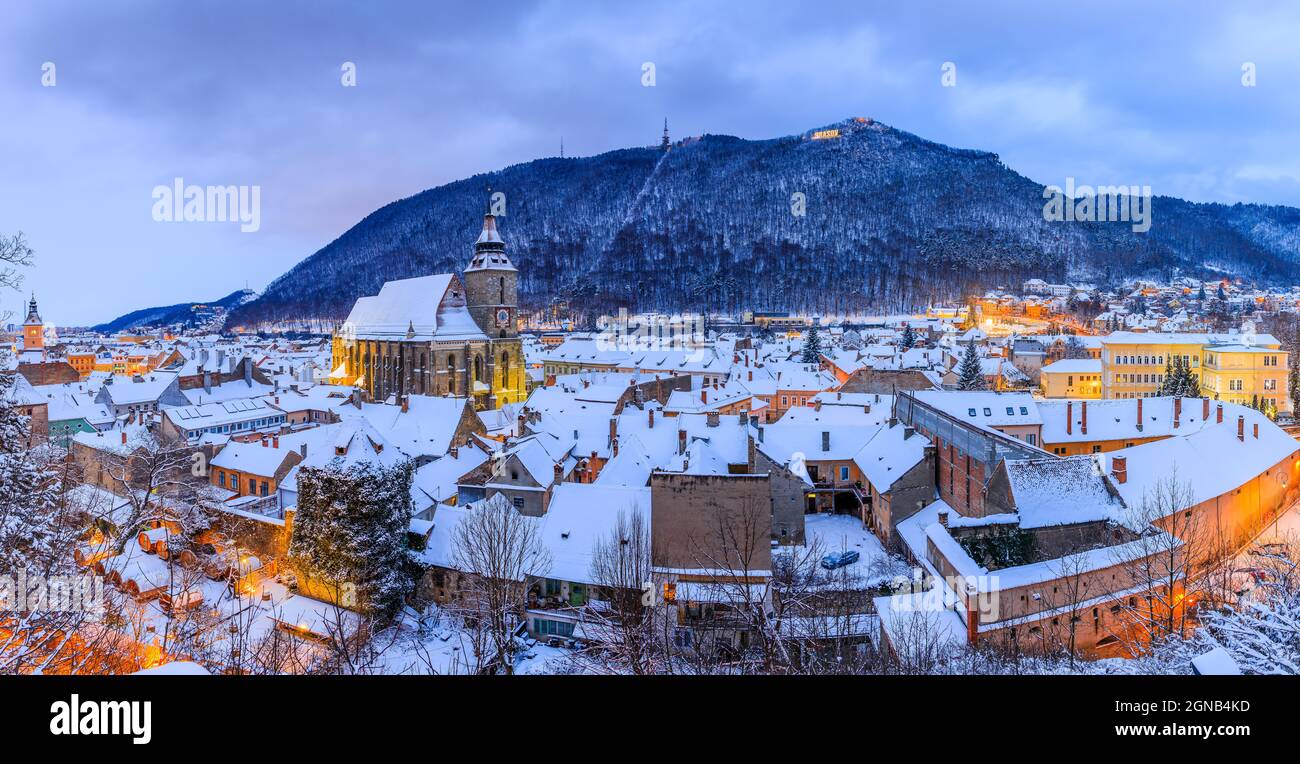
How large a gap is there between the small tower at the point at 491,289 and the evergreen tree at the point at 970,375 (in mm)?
31829

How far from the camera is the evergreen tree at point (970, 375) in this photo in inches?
1923

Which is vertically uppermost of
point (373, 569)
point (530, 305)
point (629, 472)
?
point (530, 305)

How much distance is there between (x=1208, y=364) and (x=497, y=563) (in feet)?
155

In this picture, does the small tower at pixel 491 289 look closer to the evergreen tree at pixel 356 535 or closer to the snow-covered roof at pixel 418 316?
the snow-covered roof at pixel 418 316

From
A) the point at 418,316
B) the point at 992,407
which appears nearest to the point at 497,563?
the point at 992,407

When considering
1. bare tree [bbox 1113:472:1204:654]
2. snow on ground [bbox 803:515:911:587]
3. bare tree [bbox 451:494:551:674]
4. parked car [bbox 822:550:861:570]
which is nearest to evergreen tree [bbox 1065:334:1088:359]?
snow on ground [bbox 803:515:911:587]

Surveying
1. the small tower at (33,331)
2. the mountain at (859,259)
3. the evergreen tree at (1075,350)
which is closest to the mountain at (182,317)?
the mountain at (859,259)

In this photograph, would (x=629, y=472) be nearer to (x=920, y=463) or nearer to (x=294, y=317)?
(x=920, y=463)

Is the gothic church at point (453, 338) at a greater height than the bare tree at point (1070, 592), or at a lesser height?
greater

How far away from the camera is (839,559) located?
21.7 meters
